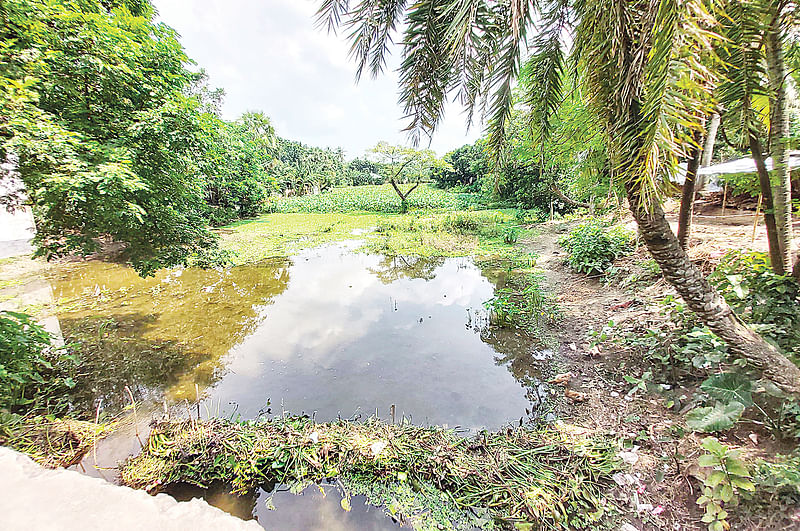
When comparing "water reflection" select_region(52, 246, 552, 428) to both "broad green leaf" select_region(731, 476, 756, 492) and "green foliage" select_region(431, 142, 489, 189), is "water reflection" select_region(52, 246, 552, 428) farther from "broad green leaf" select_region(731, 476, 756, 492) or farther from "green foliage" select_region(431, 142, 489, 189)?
"green foliage" select_region(431, 142, 489, 189)

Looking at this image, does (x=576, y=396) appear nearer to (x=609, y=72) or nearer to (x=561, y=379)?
(x=561, y=379)

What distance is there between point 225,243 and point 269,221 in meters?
6.75

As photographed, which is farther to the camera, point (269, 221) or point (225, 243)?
point (269, 221)

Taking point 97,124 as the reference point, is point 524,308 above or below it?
below

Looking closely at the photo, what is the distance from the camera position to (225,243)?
1193 cm

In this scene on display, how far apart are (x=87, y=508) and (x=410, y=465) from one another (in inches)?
77.1

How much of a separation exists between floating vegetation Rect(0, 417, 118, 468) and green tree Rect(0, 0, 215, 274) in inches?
71.3

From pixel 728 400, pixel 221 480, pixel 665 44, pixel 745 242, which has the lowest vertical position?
pixel 221 480

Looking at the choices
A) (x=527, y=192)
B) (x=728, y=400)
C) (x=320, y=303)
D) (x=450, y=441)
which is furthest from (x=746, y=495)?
(x=527, y=192)

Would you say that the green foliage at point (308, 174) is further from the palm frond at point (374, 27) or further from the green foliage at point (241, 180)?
the palm frond at point (374, 27)

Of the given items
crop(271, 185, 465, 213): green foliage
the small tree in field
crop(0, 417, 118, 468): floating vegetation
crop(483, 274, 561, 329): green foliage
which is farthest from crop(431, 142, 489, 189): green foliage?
crop(0, 417, 118, 468): floating vegetation

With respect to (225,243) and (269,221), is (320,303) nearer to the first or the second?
(225,243)

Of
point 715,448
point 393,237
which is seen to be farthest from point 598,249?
point 393,237

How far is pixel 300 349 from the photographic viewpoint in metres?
4.71
